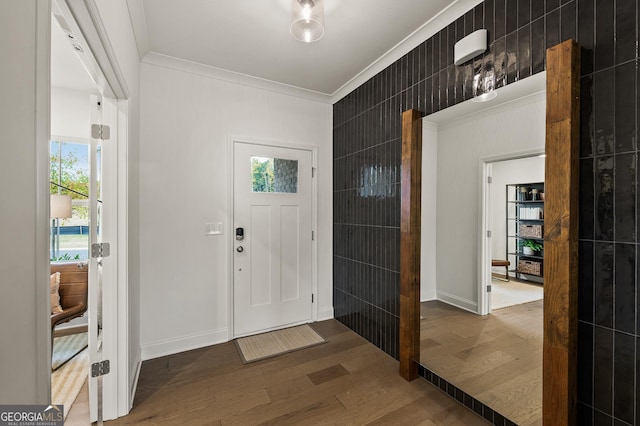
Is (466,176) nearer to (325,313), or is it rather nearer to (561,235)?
(561,235)

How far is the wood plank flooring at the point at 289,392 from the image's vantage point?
1.81 meters

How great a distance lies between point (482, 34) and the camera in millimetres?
1784

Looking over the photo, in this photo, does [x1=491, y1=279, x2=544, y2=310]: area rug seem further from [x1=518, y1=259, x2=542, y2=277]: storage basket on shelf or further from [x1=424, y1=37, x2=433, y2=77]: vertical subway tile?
[x1=424, y1=37, x2=433, y2=77]: vertical subway tile

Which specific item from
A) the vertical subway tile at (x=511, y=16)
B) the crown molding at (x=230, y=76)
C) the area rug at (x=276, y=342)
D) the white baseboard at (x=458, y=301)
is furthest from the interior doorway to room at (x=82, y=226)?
the white baseboard at (x=458, y=301)

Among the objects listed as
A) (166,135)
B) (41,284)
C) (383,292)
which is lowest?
(383,292)

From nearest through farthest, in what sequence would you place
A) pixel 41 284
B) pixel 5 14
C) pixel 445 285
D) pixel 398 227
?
1. pixel 5 14
2. pixel 41 284
3. pixel 445 285
4. pixel 398 227

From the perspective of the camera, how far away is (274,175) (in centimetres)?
314

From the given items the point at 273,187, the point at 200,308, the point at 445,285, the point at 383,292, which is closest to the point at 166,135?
the point at 273,187

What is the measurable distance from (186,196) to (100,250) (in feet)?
3.35

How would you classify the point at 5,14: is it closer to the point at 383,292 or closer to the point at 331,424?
the point at 331,424

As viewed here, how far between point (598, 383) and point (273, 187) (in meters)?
2.84

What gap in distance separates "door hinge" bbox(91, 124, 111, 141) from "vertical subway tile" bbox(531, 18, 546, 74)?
8.69ft

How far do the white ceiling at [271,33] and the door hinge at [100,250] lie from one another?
62.7 inches

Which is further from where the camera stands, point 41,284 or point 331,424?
point 331,424
